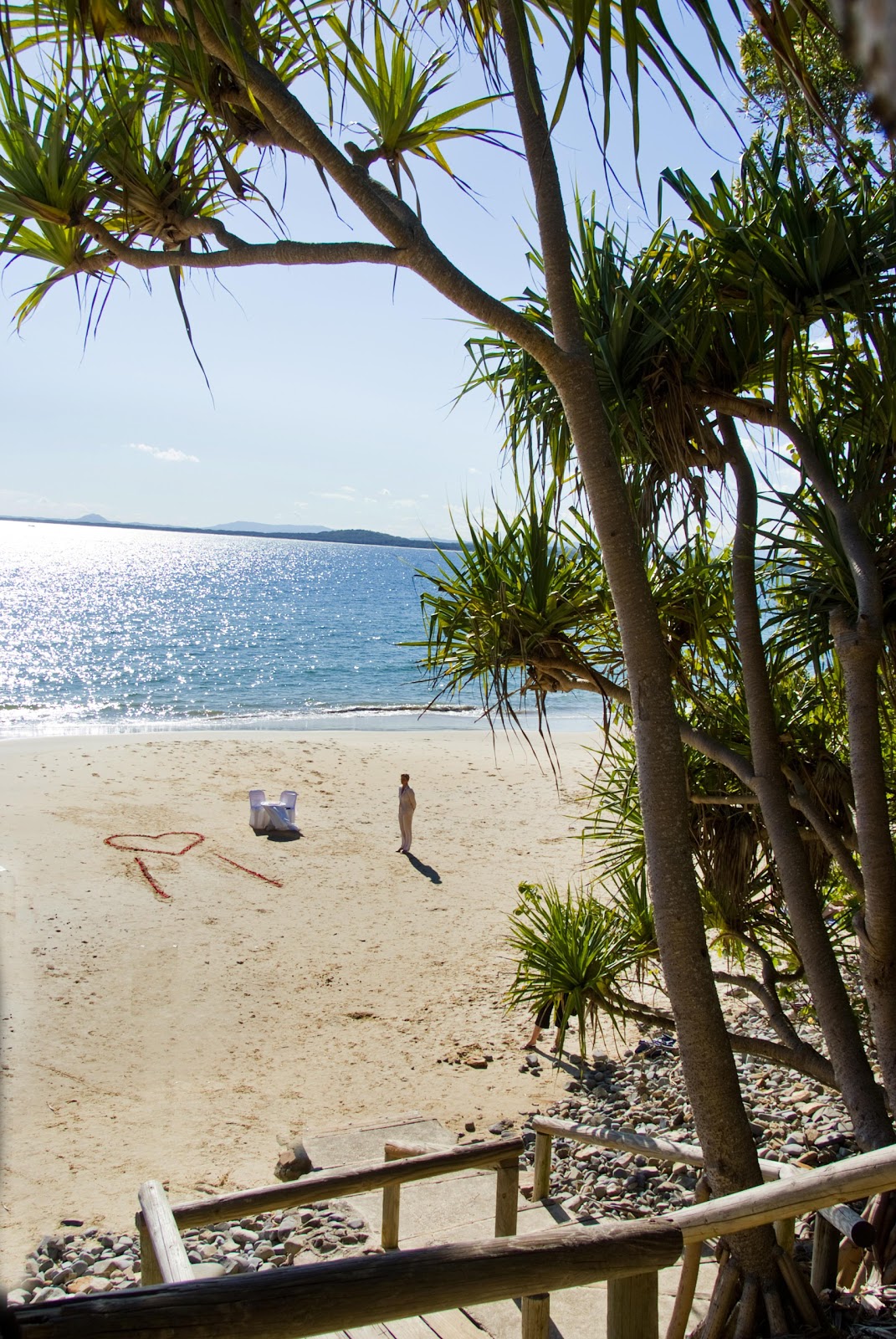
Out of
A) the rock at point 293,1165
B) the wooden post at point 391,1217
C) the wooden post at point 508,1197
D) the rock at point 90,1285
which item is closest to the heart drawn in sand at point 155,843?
the rock at point 293,1165

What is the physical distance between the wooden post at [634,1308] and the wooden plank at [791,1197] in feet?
0.73

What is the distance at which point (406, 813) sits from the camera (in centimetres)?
1407

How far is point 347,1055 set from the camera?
8.27m

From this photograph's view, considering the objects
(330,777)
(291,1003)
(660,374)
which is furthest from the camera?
(330,777)

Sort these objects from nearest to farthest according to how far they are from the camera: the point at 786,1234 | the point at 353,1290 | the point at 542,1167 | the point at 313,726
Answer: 1. the point at 353,1290
2. the point at 786,1234
3. the point at 542,1167
4. the point at 313,726

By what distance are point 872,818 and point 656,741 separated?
906 millimetres

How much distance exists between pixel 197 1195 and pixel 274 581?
98.3 m

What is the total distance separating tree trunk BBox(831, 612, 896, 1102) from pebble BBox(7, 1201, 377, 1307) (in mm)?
2609

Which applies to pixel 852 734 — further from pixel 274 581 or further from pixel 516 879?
pixel 274 581

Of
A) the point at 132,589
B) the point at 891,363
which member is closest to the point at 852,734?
the point at 891,363

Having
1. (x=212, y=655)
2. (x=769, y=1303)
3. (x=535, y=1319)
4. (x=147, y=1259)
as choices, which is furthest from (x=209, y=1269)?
(x=212, y=655)

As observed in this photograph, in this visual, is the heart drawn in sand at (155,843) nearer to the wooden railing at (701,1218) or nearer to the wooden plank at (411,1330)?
the wooden railing at (701,1218)

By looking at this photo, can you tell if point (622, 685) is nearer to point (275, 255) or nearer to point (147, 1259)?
point (275, 255)

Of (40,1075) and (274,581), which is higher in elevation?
(274,581)
